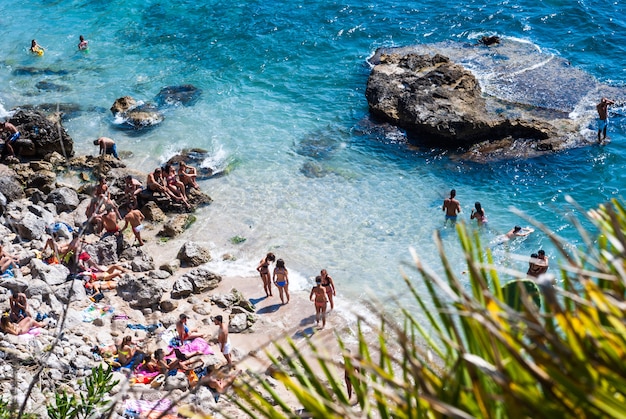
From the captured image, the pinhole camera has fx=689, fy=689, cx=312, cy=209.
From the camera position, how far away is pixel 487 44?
2498 centimetres

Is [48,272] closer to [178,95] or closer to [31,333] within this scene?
[31,333]

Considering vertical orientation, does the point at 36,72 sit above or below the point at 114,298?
below

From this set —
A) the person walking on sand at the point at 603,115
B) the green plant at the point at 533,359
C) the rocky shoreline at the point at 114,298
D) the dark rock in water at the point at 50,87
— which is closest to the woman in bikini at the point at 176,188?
the rocky shoreline at the point at 114,298

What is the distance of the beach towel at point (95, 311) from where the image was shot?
500 inches

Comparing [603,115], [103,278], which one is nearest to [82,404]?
[103,278]

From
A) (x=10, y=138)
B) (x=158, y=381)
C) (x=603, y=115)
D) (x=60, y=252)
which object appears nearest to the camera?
(x=158, y=381)

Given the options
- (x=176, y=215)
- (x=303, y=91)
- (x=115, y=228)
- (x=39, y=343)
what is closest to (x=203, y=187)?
(x=176, y=215)

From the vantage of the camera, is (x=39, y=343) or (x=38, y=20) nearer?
(x=39, y=343)

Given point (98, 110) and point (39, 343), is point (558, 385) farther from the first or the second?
point (98, 110)

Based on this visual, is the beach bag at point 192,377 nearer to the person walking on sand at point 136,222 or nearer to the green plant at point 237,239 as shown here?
the green plant at point 237,239

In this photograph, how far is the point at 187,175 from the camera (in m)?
17.8

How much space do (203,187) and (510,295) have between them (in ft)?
47.5

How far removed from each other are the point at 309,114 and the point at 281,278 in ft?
30.6

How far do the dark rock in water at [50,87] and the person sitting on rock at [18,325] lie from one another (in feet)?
49.1
